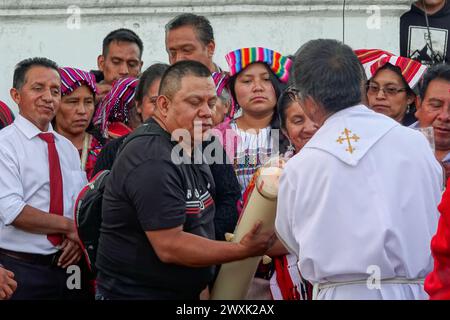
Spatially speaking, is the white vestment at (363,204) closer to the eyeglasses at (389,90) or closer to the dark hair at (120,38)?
the eyeglasses at (389,90)

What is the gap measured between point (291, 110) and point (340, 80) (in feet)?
5.32

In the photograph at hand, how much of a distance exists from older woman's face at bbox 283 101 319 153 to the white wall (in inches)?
92.1

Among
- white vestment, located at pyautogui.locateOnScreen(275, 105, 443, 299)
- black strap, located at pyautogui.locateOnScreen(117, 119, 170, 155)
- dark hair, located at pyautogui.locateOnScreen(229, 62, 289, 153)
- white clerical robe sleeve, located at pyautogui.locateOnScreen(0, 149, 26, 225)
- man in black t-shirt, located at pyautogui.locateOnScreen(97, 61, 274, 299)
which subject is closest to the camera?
white vestment, located at pyautogui.locateOnScreen(275, 105, 443, 299)

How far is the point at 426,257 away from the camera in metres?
4.32

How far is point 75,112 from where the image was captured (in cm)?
668

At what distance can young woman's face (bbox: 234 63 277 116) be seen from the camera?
6.30 meters

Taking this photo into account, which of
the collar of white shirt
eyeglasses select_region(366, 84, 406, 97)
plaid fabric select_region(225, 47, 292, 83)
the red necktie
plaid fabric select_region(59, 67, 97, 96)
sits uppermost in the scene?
plaid fabric select_region(225, 47, 292, 83)

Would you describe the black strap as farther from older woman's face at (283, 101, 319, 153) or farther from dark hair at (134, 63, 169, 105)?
older woman's face at (283, 101, 319, 153)

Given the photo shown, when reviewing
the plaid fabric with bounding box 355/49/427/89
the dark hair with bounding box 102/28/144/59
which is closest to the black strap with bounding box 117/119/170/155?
the plaid fabric with bounding box 355/49/427/89

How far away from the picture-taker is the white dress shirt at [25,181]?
19.3ft

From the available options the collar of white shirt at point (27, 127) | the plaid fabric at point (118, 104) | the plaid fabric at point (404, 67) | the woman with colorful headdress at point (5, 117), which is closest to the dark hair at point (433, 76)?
the plaid fabric at point (404, 67)

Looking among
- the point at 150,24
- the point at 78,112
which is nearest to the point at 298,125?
the point at 78,112

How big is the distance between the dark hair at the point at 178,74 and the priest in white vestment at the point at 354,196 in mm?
859

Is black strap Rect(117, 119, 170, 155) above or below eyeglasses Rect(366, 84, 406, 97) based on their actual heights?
below
